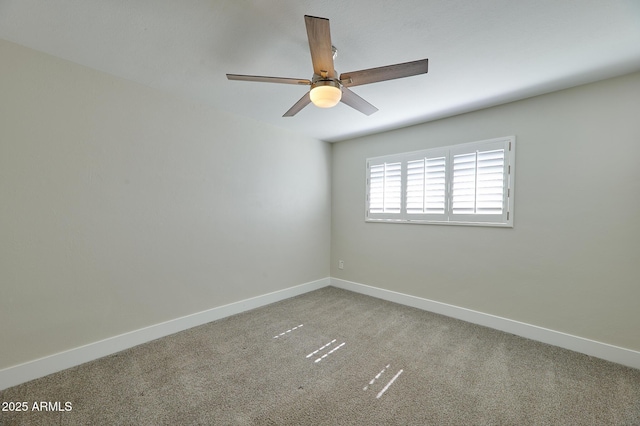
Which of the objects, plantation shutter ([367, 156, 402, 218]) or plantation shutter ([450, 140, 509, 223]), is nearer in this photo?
plantation shutter ([450, 140, 509, 223])

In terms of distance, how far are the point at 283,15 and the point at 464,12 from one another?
3.40 feet

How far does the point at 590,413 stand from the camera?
1.64 meters

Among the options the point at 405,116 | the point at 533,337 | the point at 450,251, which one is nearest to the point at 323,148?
the point at 405,116

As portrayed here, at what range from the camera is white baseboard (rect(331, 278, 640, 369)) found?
2.18m

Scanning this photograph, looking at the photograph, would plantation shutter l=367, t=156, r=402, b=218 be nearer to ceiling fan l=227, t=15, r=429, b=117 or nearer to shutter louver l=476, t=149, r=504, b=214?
shutter louver l=476, t=149, r=504, b=214

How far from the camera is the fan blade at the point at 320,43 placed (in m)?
1.25

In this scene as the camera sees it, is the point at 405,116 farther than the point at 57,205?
Yes

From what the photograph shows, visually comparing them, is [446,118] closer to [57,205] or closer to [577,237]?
[577,237]

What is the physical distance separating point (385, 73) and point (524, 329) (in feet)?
9.16

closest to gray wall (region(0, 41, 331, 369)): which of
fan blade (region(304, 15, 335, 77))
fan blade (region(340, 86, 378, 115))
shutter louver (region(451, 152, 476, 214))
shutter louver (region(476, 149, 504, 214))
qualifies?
fan blade (region(340, 86, 378, 115))

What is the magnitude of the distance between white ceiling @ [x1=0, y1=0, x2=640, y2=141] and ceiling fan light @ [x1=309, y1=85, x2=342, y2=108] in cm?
38

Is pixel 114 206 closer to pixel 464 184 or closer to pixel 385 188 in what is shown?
pixel 385 188

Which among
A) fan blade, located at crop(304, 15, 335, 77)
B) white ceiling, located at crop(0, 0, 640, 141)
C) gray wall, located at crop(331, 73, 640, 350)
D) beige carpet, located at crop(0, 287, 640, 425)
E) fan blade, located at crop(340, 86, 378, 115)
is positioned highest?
white ceiling, located at crop(0, 0, 640, 141)

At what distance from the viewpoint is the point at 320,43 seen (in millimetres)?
1388
